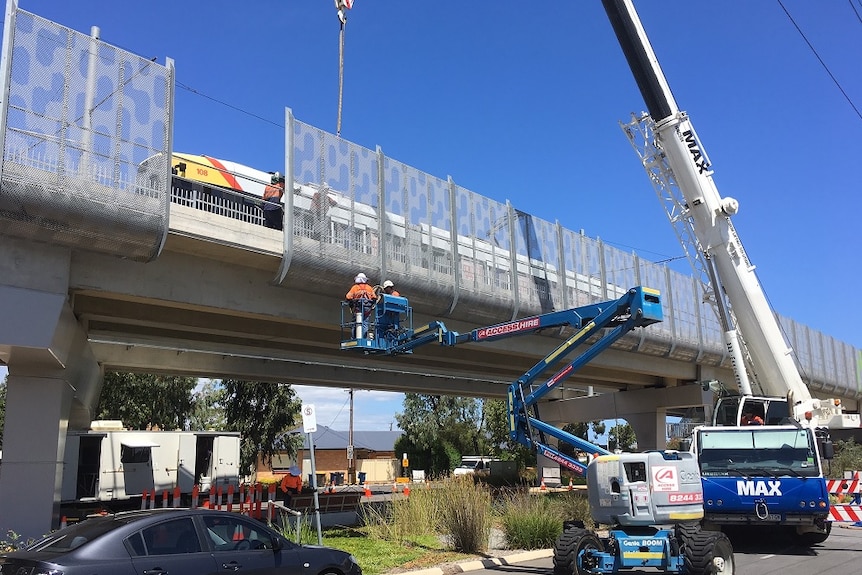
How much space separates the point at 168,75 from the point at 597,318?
380 inches

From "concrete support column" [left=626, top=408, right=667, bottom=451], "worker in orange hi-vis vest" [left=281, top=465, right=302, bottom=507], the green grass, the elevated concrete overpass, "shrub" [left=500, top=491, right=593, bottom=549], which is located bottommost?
the green grass

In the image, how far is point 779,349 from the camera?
21.0m

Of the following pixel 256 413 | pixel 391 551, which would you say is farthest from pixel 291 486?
pixel 256 413

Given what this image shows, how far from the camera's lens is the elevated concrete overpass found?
12.1 meters

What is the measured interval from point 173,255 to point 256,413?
26.7 metres

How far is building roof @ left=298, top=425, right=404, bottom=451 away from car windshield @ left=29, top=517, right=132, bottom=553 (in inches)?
2703

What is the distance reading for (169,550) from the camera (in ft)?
24.0

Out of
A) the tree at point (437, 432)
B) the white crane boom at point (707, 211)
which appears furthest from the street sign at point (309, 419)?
the tree at point (437, 432)

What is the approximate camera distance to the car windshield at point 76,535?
6.93m

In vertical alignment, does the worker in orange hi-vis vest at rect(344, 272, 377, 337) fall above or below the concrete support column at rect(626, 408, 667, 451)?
above

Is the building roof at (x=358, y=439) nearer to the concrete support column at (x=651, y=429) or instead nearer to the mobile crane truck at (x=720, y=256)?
the concrete support column at (x=651, y=429)

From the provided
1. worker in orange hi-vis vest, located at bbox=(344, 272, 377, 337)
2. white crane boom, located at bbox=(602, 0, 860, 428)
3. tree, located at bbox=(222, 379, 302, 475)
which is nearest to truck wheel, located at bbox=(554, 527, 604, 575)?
worker in orange hi-vis vest, located at bbox=(344, 272, 377, 337)

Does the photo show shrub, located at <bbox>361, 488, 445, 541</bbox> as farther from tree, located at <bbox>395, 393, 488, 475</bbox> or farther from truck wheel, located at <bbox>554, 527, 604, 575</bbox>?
tree, located at <bbox>395, 393, 488, 475</bbox>

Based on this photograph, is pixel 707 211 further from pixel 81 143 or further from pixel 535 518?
pixel 81 143
